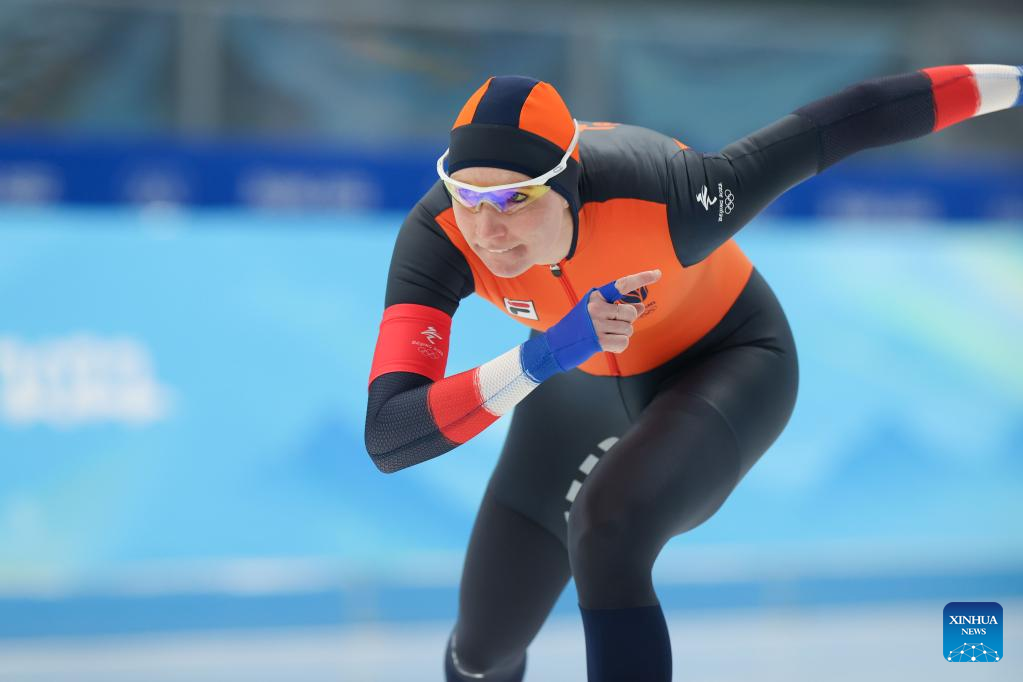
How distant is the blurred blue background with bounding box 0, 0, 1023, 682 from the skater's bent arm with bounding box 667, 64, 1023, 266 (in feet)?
7.86

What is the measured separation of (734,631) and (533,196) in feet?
11.1

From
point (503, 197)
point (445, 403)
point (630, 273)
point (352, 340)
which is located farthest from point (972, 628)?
point (352, 340)

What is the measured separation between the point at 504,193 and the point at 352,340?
11.9 ft

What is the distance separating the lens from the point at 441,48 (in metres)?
6.00

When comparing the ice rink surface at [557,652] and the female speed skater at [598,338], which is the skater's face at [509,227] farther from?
the ice rink surface at [557,652]

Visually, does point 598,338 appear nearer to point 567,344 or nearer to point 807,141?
point 567,344

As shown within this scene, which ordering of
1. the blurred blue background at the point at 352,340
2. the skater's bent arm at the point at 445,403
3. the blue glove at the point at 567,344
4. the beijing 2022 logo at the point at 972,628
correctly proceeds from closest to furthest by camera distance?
the blue glove at the point at 567,344
the skater's bent arm at the point at 445,403
the beijing 2022 logo at the point at 972,628
the blurred blue background at the point at 352,340

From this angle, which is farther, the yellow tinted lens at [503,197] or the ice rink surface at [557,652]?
the ice rink surface at [557,652]

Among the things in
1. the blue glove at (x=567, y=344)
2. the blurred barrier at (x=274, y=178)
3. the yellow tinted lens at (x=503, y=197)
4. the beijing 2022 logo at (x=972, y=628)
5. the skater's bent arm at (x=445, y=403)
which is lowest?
the beijing 2022 logo at (x=972, y=628)

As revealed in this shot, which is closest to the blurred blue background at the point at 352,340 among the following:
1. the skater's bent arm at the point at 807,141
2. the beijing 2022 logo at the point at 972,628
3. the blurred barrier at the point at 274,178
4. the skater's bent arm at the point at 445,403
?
the blurred barrier at the point at 274,178

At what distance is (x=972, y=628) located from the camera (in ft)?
9.30

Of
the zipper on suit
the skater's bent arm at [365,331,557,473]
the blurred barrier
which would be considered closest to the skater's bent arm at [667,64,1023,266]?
the zipper on suit

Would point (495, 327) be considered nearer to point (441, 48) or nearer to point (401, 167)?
point (401, 167)

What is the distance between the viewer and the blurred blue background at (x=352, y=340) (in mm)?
4973
